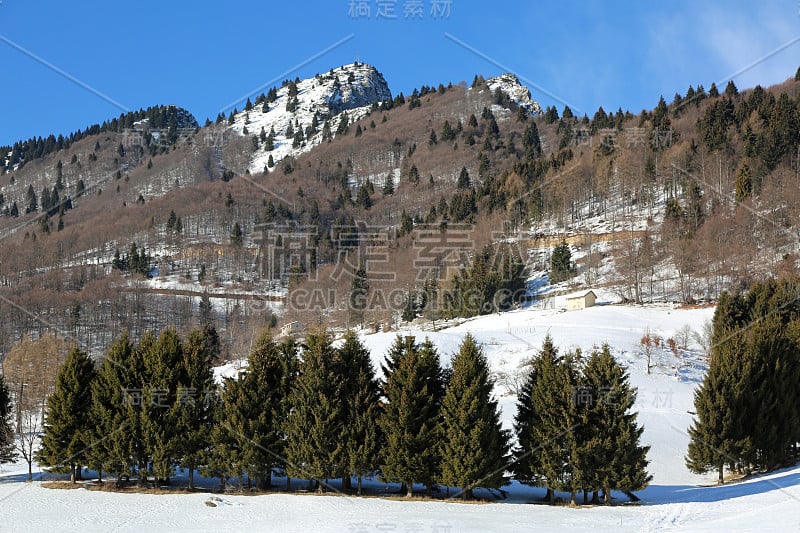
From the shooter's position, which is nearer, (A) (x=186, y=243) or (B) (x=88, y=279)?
(B) (x=88, y=279)

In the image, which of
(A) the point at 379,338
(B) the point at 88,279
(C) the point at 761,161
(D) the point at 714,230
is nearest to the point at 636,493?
(A) the point at 379,338

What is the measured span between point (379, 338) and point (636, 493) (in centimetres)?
3176

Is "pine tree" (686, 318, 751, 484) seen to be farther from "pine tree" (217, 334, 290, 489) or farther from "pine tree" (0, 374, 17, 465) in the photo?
"pine tree" (0, 374, 17, 465)

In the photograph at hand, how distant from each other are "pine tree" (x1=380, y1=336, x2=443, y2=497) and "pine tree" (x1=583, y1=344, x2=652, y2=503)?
571 cm

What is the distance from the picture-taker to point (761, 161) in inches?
3413

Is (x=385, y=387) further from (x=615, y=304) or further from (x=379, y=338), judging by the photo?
(x=615, y=304)

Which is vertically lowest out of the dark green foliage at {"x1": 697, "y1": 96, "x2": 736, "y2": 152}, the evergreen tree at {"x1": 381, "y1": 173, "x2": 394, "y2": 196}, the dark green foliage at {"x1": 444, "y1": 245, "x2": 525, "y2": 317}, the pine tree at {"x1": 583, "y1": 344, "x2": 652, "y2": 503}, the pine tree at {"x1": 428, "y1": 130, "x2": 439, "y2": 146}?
the pine tree at {"x1": 583, "y1": 344, "x2": 652, "y2": 503}

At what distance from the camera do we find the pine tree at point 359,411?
25.4 metres

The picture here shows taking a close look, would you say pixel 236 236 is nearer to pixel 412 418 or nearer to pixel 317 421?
pixel 317 421

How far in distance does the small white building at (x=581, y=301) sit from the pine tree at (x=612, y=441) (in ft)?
142

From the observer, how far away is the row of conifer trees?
24609mm

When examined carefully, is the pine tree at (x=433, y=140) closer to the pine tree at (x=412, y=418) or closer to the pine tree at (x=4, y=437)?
the pine tree at (x=4, y=437)

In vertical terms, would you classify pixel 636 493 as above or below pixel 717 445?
below

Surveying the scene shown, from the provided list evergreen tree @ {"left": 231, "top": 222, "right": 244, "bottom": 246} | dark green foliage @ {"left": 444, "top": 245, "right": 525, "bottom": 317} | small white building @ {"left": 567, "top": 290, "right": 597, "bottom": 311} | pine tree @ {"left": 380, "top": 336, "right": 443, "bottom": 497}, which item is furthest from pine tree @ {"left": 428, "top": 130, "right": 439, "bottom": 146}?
pine tree @ {"left": 380, "top": 336, "right": 443, "bottom": 497}
